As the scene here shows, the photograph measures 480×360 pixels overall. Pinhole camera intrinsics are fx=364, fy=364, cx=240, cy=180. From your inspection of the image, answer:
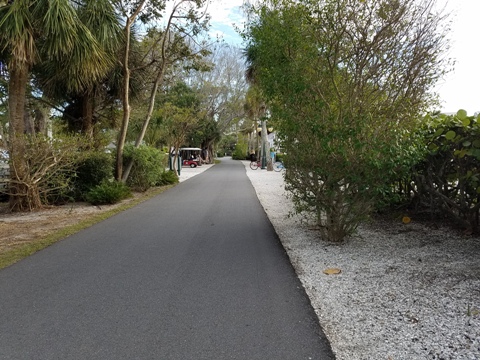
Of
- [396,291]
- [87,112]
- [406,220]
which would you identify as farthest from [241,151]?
[396,291]

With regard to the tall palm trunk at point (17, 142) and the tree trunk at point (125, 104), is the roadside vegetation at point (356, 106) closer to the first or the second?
the tall palm trunk at point (17, 142)

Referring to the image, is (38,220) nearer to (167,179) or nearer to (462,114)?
(462,114)

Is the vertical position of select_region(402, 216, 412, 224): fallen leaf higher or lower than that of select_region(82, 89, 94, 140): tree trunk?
lower

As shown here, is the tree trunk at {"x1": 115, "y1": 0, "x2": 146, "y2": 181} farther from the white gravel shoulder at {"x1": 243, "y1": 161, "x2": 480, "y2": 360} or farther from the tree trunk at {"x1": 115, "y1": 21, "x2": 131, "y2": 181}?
the white gravel shoulder at {"x1": 243, "y1": 161, "x2": 480, "y2": 360}

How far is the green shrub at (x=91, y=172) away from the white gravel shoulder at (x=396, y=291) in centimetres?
754

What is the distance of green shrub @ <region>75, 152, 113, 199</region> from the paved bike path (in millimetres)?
5351

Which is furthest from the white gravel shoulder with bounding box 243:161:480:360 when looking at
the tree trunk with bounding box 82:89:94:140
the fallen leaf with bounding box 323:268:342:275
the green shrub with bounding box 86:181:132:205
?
the tree trunk with bounding box 82:89:94:140

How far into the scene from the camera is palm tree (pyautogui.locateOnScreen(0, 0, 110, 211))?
758cm

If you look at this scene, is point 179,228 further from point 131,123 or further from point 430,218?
point 131,123

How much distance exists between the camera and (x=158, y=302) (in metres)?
3.66

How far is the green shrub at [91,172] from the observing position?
1152cm

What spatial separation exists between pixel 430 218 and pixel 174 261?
4.93 metres

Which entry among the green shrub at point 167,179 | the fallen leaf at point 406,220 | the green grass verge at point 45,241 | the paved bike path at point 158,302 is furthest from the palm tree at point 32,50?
the fallen leaf at point 406,220

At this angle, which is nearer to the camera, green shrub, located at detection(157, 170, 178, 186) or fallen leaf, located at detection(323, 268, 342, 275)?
fallen leaf, located at detection(323, 268, 342, 275)
